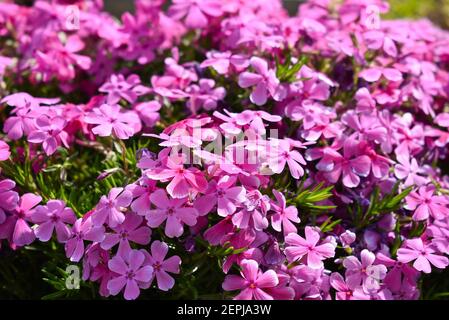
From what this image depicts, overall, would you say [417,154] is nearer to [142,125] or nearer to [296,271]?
[296,271]

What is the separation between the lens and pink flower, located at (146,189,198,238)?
1.40 meters

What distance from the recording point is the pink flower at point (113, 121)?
1588mm

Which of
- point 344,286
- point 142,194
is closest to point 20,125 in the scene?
point 142,194

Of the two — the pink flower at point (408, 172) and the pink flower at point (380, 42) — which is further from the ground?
the pink flower at point (380, 42)

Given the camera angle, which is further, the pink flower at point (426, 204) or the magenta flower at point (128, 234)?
the pink flower at point (426, 204)

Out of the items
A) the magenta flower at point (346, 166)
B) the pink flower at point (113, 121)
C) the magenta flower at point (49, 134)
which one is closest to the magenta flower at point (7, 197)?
the magenta flower at point (49, 134)

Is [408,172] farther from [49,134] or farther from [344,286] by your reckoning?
[49,134]

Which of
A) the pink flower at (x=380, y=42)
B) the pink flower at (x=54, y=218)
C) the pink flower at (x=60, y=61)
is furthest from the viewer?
the pink flower at (x=60, y=61)

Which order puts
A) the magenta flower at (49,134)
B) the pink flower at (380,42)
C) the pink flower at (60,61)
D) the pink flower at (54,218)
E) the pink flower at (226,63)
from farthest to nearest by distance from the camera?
the pink flower at (60,61)
the pink flower at (380,42)
the pink flower at (226,63)
the magenta flower at (49,134)
the pink flower at (54,218)

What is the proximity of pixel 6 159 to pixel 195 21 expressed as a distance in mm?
835

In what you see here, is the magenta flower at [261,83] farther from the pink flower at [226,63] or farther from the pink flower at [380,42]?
the pink flower at [380,42]

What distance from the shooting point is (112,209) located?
1.43m

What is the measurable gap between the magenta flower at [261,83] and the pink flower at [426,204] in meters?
0.46
